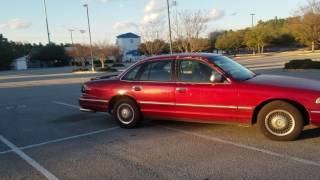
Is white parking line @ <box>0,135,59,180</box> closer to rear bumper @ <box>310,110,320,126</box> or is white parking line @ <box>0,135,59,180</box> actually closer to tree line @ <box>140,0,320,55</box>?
rear bumper @ <box>310,110,320,126</box>

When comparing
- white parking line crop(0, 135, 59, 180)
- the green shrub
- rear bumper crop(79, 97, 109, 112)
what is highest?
rear bumper crop(79, 97, 109, 112)

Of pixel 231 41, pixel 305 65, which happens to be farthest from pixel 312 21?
pixel 231 41

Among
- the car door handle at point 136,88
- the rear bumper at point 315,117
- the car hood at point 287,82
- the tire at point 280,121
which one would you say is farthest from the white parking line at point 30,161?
the rear bumper at point 315,117

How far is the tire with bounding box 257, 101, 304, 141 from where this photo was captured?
6.86m

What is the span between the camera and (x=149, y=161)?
6.23 meters

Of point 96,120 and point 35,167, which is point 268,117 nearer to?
point 35,167

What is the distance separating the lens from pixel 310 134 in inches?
287

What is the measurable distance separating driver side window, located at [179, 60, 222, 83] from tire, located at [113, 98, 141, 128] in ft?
4.12

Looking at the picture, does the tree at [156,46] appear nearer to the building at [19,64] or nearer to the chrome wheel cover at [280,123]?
the building at [19,64]

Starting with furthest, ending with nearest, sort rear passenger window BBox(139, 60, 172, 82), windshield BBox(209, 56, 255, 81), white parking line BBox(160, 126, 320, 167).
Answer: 1. rear passenger window BBox(139, 60, 172, 82)
2. windshield BBox(209, 56, 255, 81)
3. white parking line BBox(160, 126, 320, 167)

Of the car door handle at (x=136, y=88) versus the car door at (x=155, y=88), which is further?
the car door handle at (x=136, y=88)

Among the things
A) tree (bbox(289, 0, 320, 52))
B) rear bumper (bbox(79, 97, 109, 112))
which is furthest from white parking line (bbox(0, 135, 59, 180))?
tree (bbox(289, 0, 320, 52))

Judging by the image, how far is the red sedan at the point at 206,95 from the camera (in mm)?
6918

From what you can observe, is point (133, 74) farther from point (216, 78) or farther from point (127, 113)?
point (216, 78)
